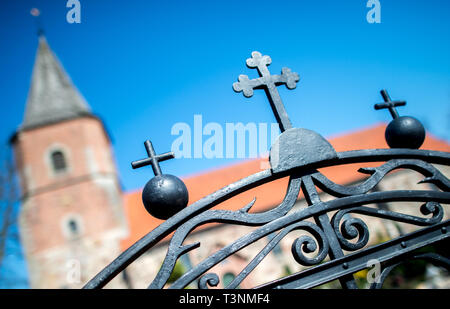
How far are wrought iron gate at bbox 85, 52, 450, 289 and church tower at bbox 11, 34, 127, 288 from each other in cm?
1644

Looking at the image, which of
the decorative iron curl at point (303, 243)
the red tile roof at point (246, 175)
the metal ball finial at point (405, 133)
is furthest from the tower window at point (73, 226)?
the metal ball finial at point (405, 133)

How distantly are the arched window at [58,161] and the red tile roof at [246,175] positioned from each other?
443 cm

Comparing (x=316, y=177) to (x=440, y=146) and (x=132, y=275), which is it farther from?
(x=440, y=146)

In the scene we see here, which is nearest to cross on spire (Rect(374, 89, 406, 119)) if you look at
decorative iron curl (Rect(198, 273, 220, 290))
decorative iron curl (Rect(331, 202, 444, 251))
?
decorative iron curl (Rect(331, 202, 444, 251))

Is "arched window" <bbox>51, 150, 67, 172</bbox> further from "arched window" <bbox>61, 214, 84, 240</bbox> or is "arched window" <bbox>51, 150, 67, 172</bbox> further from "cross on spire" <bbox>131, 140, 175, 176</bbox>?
"cross on spire" <bbox>131, 140, 175, 176</bbox>

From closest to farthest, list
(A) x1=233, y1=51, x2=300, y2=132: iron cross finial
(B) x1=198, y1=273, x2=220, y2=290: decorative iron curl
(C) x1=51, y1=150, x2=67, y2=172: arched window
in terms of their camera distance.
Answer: (B) x1=198, y1=273, x2=220, y2=290: decorative iron curl, (A) x1=233, y1=51, x2=300, y2=132: iron cross finial, (C) x1=51, y1=150, x2=67, y2=172: arched window

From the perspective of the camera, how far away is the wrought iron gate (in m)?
1.57

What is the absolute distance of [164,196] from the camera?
166 centimetres

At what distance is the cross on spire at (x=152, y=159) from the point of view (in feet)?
6.02

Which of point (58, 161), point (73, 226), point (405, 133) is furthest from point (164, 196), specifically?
point (58, 161)

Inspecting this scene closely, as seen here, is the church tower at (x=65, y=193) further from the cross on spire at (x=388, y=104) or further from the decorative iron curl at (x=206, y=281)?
the cross on spire at (x=388, y=104)

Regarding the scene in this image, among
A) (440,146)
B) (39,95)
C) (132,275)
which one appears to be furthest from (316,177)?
(39,95)

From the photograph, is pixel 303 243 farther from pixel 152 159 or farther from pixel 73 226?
pixel 73 226

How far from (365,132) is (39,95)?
21.5 metres
